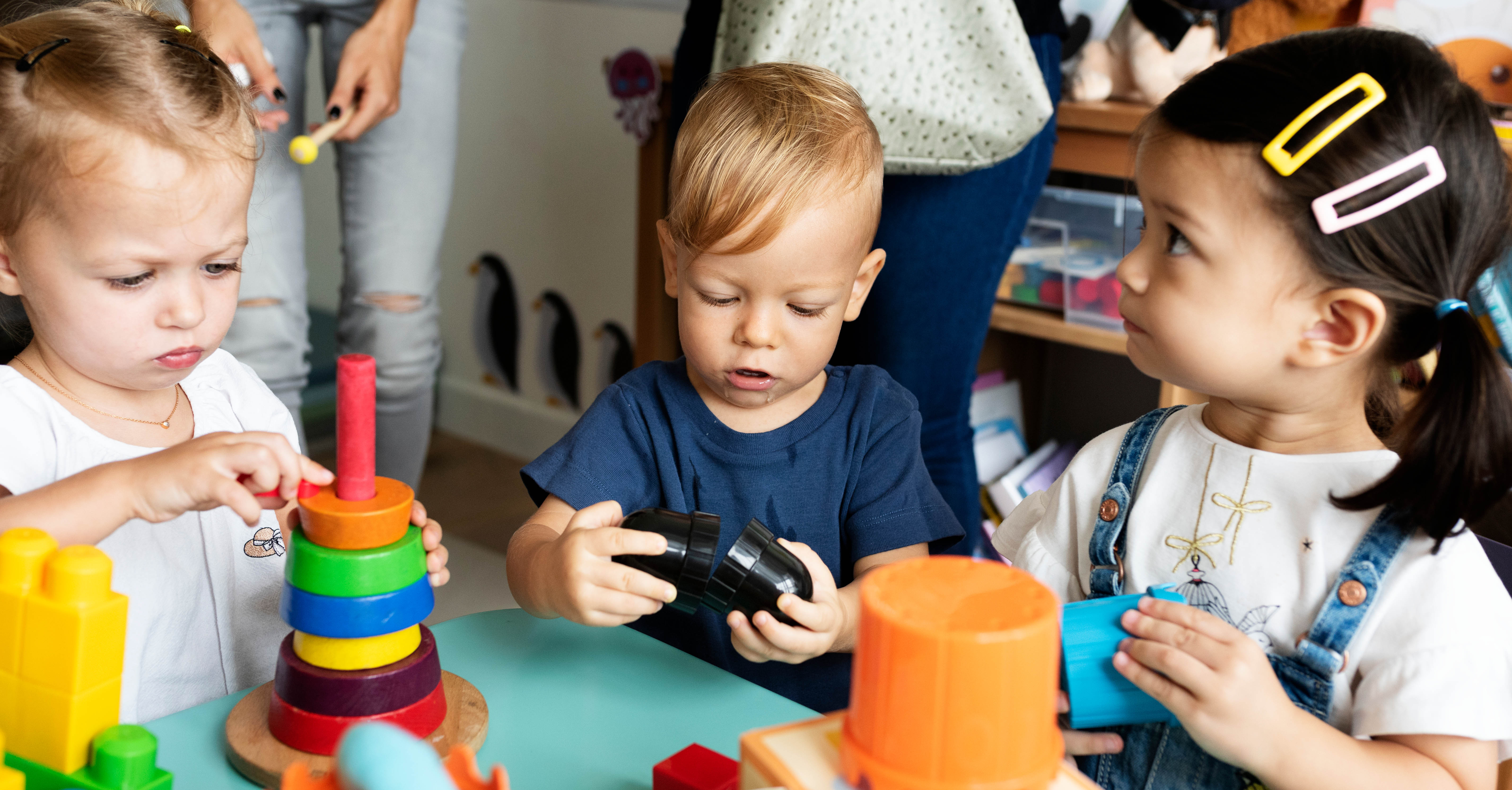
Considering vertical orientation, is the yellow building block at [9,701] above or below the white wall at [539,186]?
above

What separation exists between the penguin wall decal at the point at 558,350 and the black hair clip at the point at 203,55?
71.7 inches

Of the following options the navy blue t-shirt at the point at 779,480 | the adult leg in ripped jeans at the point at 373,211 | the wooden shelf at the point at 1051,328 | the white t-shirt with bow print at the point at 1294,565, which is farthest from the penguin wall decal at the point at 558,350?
the white t-shirt with bow print at the point at 1294,565

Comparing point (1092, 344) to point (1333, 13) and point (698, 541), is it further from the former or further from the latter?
point (698, 541)

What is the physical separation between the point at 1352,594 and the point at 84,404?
87 centimetres

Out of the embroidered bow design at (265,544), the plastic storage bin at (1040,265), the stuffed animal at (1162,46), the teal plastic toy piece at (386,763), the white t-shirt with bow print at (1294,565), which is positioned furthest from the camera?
the plastic storage bin at (1040,265)

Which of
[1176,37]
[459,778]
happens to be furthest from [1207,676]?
[1176,37]

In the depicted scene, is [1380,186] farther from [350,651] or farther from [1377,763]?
[350,651]

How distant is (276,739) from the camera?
2.14ft

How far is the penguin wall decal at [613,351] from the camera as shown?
2.65 metres

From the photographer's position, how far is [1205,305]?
780 millimetres

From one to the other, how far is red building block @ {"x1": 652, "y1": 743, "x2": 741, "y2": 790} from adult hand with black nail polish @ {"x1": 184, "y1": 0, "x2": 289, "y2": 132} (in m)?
0.94

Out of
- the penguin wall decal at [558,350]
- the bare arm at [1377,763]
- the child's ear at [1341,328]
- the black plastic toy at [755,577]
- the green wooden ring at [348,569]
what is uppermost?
the child's ear at [1341,328]

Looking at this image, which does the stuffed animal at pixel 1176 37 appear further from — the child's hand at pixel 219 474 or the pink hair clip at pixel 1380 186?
the child's hand at pixel 219 474

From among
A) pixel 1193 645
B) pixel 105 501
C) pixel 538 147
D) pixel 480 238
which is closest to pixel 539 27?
pixel 538 147
